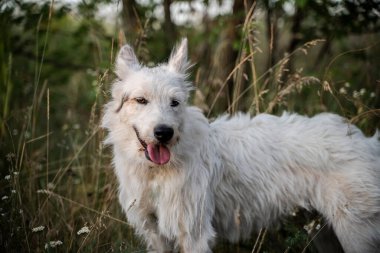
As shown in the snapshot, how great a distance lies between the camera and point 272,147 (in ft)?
14.5

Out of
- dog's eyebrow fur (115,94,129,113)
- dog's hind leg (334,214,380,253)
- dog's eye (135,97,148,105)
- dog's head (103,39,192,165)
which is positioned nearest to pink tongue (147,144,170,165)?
dog's head (103,39,192,165)

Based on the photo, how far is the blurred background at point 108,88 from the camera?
14.7 feet

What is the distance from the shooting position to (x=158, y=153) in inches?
155

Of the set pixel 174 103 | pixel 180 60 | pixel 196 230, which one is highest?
pixel 180 60

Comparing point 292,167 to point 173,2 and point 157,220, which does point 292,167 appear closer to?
point 157,220

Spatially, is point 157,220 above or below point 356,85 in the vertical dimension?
below

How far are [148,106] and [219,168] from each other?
0.86 m

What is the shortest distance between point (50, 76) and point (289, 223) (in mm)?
4491

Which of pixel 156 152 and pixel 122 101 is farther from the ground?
pixel 122 101

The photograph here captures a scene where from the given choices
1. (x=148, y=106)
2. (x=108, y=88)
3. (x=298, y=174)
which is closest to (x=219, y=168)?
(x=298, y=174)

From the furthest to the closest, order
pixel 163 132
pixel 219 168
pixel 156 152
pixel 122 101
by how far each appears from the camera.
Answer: pixel 219 168, pixel 122 101, pixel 156 152, pixel 163 132

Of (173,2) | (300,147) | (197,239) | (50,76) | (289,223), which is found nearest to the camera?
(197,239)

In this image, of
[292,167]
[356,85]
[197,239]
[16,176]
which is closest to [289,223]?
[292,167]

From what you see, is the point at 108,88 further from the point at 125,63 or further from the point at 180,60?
the point at 180,60
